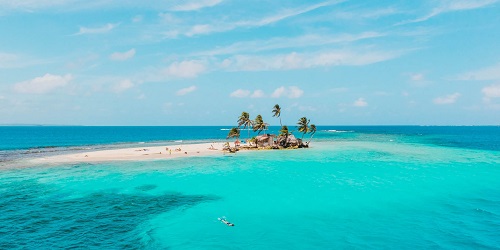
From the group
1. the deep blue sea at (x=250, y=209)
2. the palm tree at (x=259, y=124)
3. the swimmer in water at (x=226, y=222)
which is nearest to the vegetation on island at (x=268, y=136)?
the palm tree at (x=259, y=124)

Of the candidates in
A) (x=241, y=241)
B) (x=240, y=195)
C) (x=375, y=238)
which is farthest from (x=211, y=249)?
(x=240, y=195)

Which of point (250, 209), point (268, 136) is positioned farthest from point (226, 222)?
point (268, 136)

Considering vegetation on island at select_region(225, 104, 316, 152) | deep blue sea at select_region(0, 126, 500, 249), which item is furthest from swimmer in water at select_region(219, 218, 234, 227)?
vegetation on island at select_region(225, 104, 316, 152)

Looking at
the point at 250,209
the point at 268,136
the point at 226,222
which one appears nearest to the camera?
the point at 226,222

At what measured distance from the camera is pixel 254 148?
3627 inches

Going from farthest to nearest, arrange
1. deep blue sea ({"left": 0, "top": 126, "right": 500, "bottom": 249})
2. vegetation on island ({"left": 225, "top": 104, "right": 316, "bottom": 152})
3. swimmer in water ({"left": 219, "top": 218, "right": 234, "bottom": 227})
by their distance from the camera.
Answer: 1. vegetation on island ({"left": 225, "top": 104, "right": 316, "bottom": 152})
2. swimmer in water ({"left": 219, "top": 218, "right": 234, "bottom": 227})
3. deep blue sea ({"left": 0, "top": 126, "right": 500, "bottom": 249})

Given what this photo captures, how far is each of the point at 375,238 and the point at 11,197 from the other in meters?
36.9

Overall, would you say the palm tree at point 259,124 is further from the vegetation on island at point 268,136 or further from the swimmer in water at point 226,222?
the swimmer in water at point 226,222

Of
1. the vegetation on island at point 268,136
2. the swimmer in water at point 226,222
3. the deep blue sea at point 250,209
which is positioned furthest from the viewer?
the vegetation on island at point 268,136

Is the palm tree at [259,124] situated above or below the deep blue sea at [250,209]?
above

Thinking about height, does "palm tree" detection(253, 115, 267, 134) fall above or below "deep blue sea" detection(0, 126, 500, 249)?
above

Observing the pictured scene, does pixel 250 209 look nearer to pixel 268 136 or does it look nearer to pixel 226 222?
pixel 226 222

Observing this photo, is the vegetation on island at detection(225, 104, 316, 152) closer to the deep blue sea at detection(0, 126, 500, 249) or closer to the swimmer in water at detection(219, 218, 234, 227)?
the deep blue sea at detection(0, 126, 500, 249)

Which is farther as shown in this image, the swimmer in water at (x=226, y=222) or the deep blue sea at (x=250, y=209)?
the swimmer in water at (x=226, y=222)
